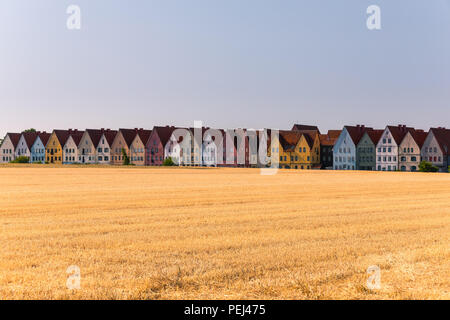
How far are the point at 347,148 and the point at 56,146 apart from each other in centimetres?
8466

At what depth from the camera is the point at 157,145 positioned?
144250 mm

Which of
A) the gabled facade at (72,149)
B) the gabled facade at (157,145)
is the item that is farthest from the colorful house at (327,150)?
the gabled facade at (72,149)

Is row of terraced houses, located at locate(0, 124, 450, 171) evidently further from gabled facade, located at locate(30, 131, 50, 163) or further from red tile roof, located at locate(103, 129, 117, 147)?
gabled facade, located at locate(30, 131, 50, 163)

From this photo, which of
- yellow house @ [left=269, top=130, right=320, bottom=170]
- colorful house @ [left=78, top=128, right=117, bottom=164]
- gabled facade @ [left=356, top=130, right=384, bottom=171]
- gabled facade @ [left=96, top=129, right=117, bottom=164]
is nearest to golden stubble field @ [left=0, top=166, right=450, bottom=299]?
gabled facade @ [left=356, top=130, right=384, bottom=171]

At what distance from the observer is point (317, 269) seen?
11.4 meters

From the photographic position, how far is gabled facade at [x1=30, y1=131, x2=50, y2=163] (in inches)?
6570

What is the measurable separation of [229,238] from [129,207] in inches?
426

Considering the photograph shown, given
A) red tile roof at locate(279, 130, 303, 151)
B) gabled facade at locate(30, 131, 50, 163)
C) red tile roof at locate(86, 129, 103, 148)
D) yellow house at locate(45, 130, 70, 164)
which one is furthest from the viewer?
gabled facade at locate(30, 131, 50, 163)

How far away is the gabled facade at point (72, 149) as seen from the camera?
518ft

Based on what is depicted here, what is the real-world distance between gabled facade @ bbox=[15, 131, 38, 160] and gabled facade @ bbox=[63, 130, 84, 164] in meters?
16.1

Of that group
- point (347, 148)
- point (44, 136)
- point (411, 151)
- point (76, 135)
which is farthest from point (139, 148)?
point (411, 151)

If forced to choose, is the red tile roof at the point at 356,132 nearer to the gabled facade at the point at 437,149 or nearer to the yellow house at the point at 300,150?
the yellow house at the point at 300,150
